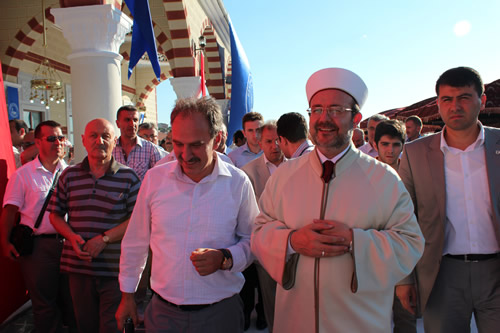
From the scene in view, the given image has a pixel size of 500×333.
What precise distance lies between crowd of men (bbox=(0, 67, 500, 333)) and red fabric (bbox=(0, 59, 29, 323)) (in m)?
1.21

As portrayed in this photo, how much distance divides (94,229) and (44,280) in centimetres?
91

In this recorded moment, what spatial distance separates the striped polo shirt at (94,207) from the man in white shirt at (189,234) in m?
0.79

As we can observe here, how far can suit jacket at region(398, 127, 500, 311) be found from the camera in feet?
6.56

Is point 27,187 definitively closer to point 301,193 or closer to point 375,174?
point 301,193

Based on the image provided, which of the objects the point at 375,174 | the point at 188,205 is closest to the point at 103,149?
the point at 188,205

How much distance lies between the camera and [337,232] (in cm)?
146

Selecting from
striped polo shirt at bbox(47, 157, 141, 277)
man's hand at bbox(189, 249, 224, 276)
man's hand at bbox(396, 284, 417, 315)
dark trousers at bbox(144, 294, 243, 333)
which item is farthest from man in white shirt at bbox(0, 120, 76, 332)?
man's hand at bbox(396, 284, 417, 315)

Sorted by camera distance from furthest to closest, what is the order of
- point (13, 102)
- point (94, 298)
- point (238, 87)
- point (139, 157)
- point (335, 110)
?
point (13, 102), point (238, 87), point (139, 157), point (94, 298), point (335, 110)

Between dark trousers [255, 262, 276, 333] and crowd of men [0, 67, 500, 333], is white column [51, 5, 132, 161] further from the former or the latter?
dark trousers [255, 262, 276, 333]

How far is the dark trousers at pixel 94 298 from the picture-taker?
251cm

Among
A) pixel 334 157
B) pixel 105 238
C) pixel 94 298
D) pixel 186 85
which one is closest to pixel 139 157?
pixel 105 238

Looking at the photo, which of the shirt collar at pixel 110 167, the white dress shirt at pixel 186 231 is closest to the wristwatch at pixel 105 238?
the shirt collar at pixel 110 167

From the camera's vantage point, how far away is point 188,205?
173 centimetres

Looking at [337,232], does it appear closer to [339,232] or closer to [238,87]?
[339,232]
